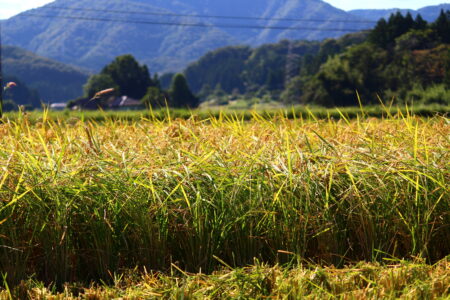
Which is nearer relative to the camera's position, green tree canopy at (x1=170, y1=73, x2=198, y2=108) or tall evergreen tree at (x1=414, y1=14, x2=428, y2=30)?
tall evergreen tree at (x1=414, y1=14, x2=428, y2=30)

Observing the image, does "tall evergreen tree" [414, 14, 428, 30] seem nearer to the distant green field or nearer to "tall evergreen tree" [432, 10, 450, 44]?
"tall evergreen tree" [432, 10, 450, 44]

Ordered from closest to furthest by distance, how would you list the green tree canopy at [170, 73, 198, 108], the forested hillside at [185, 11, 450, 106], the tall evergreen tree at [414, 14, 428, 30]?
the forested hillside at [185, 11, 450, 106], the tall evergreen tree at [414, 14, 428, 30], the green tree canopy at [170, 73, 198, 108]

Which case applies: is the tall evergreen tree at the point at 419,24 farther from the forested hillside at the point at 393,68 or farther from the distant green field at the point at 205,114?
the distant green field at the point at 205,114

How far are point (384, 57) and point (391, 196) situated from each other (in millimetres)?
45494

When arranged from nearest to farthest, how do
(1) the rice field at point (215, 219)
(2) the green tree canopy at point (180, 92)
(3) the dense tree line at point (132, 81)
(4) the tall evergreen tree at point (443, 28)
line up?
1. (1) the rice field at point (215, 219)
2. (4) the tall evergreen tree at point (443, 28)
3. (3) the dense tree line at point (132, 81)
4. (2) the green tree canopy at point (180, 92)

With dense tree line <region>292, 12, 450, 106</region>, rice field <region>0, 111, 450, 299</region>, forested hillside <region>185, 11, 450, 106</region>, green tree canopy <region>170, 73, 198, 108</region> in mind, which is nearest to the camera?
rice field <region>0, 111, 450, 299</region>

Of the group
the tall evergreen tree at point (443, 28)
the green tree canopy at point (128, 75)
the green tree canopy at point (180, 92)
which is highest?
the tall evergreen tree at point (443, 28)

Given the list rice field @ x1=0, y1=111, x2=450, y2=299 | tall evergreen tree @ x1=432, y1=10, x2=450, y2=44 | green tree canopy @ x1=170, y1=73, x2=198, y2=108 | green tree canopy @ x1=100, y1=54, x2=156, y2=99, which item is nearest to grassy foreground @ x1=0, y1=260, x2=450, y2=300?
rice field @ x1=0, y1=111, x2=450, y2=299

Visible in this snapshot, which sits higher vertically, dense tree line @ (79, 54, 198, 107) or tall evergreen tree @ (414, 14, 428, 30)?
tall evergreen tree @ (414, 14, 428, 30)

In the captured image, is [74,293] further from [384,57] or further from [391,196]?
[384,57]

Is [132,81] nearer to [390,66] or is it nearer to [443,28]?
[390,66]

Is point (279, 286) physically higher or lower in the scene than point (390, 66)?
higher

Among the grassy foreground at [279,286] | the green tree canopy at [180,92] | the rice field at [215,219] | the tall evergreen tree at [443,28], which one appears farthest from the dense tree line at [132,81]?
the grassy foreground at [279,286]

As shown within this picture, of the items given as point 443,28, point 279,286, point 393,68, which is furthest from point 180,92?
point 279,286
